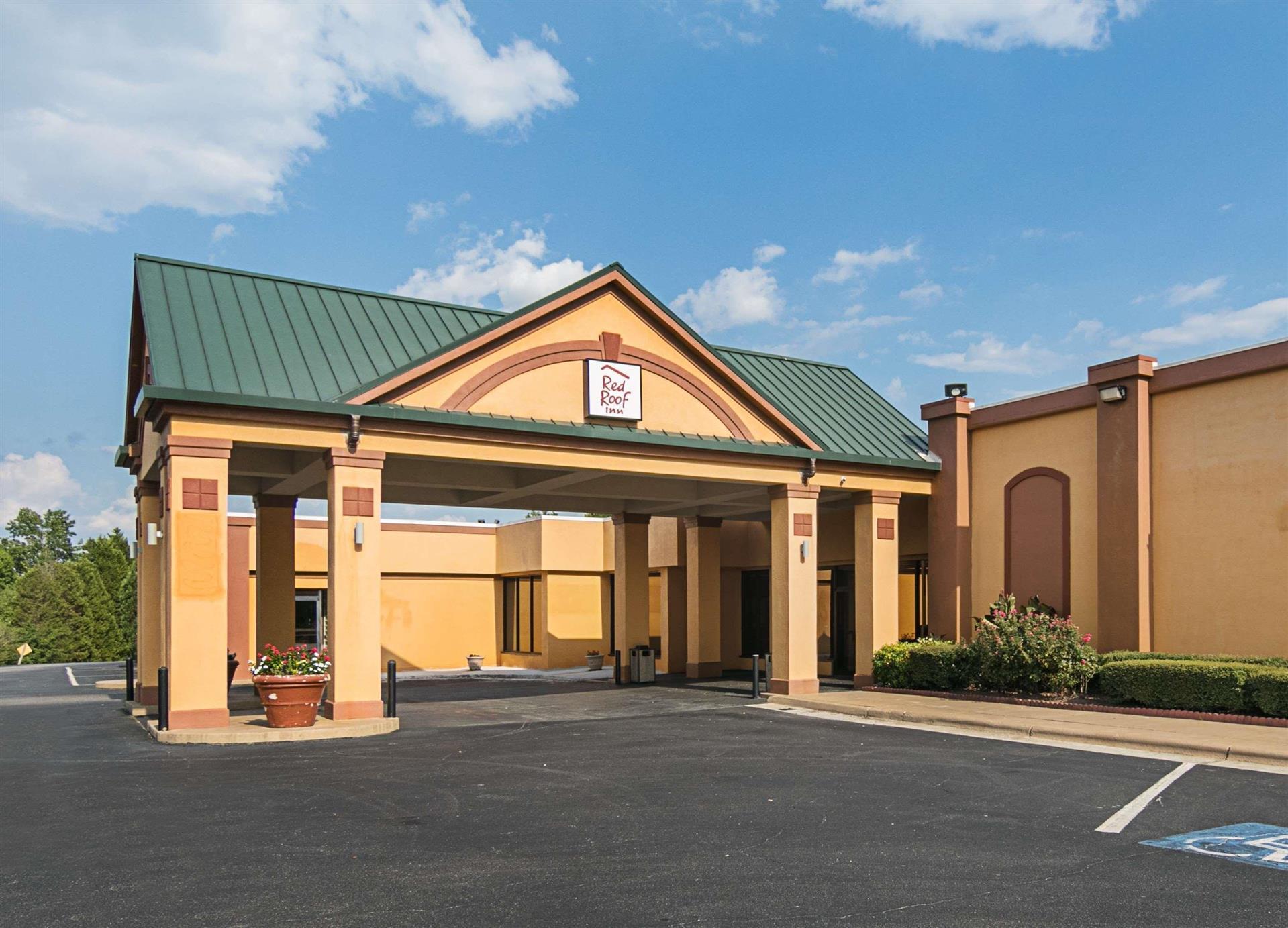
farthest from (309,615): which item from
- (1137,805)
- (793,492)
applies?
(1137,805)

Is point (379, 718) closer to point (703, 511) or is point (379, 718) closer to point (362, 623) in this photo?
point (362, 623)

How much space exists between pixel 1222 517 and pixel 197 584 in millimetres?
17201

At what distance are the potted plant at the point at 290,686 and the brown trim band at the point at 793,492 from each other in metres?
10.0

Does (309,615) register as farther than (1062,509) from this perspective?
Yes

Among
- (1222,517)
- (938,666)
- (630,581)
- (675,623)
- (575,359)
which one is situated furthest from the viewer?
(675,623)

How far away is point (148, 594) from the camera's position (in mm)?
23391

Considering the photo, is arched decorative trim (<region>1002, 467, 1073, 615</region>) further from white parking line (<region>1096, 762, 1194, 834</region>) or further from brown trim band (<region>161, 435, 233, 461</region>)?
brown trim band (<region>161, 435, 233, 461</region>)

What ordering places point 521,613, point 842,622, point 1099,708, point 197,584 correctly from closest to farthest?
point 197,584, point 1099,708, point 842,622, point 521,613

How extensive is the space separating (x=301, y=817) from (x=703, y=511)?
20434 millimetres

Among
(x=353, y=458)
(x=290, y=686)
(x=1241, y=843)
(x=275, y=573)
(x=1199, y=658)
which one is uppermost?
(x=353, y=458)

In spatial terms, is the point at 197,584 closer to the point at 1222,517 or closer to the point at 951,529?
the point at 951,529

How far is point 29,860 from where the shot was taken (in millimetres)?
8867

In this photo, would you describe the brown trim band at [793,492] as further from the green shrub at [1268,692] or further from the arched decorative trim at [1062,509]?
the green shrub at [1268,692]

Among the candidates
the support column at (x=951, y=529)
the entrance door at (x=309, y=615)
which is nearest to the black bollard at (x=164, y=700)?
the support column at (x=951, y=529)
